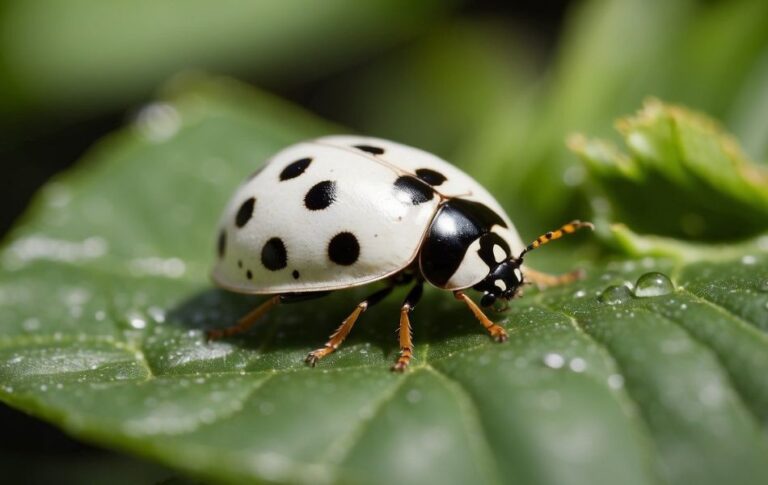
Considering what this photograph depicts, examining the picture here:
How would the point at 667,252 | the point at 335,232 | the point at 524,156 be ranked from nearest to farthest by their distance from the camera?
1. the point at 335,232
2. the point at 667,252
3. the point at 524,156

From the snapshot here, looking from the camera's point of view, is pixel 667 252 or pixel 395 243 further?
pixel 667 252

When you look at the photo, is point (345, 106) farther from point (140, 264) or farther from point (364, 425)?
point (364, 425)

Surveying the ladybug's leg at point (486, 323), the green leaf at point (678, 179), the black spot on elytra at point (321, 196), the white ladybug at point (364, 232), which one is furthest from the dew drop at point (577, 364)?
the green leaf at point (678, 179)

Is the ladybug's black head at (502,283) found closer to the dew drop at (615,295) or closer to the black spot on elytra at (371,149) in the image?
the dew drop at (615,295)

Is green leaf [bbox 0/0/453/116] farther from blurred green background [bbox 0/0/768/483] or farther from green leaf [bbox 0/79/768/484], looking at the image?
green leaf [bbox 0/79/768/484]

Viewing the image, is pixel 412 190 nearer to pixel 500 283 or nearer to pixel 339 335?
pixel 500 283

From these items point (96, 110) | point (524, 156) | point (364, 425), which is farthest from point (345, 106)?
point (364, 425)

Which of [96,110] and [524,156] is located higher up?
[524,156]
